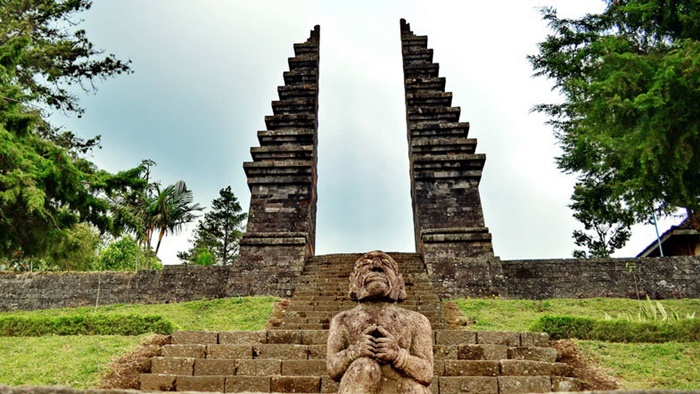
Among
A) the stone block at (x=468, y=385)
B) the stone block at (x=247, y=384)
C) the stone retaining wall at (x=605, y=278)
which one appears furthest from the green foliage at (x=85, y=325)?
the stone retaining wall at (x=605, y=278)

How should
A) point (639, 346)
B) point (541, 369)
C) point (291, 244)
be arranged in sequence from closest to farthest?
point (541, 369) < point (639, 346) < point (291, 244)

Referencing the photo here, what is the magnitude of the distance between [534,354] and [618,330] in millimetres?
1741

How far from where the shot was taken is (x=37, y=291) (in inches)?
476

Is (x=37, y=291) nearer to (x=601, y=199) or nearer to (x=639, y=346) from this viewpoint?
(x=639, y=346)

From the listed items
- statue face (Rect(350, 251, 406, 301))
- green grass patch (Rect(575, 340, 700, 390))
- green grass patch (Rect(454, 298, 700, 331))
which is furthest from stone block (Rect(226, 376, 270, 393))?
green grass patch (Rect(454, 298, 700, 331))

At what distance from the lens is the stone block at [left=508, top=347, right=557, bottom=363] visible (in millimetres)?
6301

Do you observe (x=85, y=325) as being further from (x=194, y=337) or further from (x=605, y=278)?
(x=605, y=278)

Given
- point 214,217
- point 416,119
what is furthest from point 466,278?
point 214,217

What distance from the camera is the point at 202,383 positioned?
583cm

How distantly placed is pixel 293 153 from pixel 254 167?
1.15 meters

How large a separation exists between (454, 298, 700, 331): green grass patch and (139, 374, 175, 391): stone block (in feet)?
16.4

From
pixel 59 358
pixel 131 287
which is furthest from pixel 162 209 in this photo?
pixel 59 358

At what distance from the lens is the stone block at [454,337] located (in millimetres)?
6730

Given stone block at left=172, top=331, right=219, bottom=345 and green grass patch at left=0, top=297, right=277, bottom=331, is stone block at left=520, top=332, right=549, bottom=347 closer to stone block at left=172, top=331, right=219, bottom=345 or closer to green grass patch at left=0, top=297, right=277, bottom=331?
stone block at left=172, top=331, right=219, bottom=345
